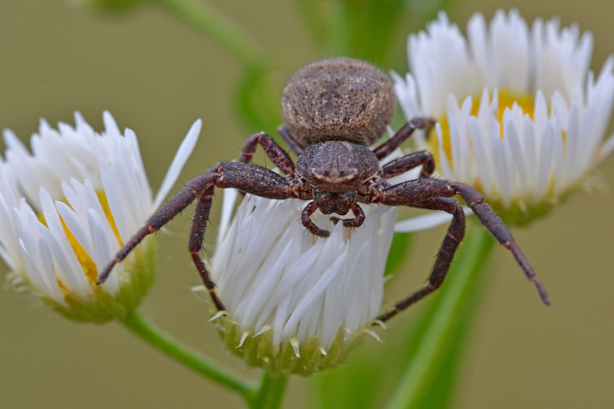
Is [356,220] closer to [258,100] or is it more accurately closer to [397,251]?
[397,251]

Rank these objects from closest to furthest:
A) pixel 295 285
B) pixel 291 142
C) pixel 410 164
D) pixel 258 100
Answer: pixel 295 285
pixel 410 164
pixel 291 142
pixel 258 100

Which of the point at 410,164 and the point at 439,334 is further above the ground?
the point at 410,164

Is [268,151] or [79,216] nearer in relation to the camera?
[79,216]

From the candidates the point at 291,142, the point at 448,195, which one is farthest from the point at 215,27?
the point at 448,195

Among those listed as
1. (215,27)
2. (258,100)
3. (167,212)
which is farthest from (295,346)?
(215,27)

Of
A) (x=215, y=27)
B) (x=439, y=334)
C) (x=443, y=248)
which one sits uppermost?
(x=215, y=27)

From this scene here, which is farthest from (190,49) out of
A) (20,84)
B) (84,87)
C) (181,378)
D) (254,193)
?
(254,193)

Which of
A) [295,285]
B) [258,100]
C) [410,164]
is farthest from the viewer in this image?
[258,100]
